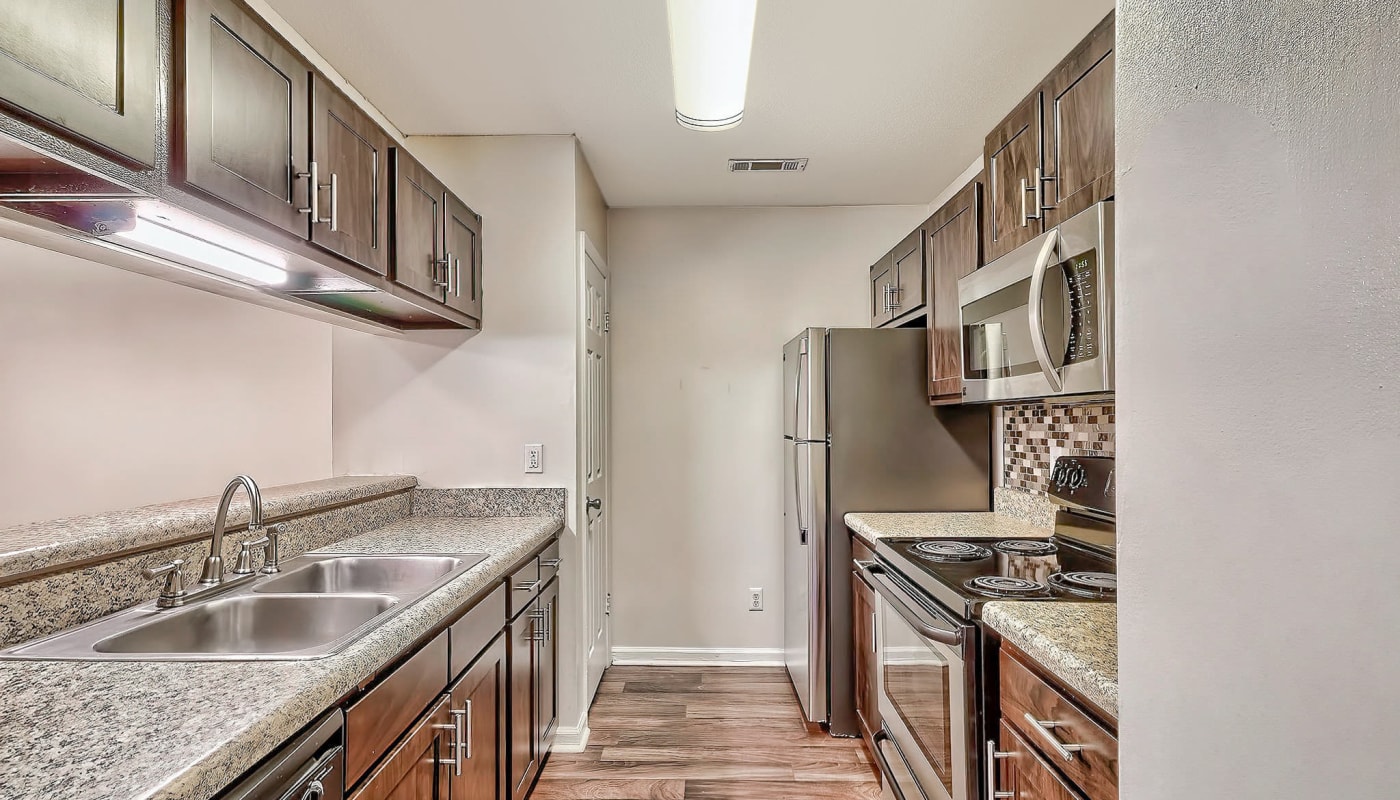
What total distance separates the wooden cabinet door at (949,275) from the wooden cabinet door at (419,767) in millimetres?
1885

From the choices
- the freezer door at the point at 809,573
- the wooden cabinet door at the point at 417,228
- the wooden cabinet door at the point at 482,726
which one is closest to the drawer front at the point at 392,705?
the wooden cabinet door at the point at 482,726

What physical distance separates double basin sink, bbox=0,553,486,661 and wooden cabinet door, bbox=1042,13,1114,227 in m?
1.72

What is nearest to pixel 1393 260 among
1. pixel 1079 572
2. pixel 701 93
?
pixel 1079 572

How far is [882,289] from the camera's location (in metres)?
3.50

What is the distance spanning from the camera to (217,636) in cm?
156

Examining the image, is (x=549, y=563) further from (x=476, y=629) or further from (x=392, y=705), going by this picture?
(x=392, y=705)

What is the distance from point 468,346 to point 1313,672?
2714 millimetres

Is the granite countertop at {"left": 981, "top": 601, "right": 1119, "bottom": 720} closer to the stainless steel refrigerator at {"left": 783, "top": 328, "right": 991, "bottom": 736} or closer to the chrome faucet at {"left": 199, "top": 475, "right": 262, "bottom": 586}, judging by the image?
the stainless steel refrigerator at {"left": 783, "top": 328, "right": 991, "bottom": 736}

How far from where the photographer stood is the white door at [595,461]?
2988mm

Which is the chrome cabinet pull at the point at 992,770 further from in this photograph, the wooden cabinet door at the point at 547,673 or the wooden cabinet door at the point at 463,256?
the wooden cabinet door at the point at 463,256

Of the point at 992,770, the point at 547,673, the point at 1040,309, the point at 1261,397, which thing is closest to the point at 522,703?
the point at 547,673

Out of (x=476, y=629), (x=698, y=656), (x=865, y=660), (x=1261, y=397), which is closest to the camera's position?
(x=1261, y=397)

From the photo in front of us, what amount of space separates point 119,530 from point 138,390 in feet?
4.30

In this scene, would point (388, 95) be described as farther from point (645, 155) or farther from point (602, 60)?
point (645, 155)
